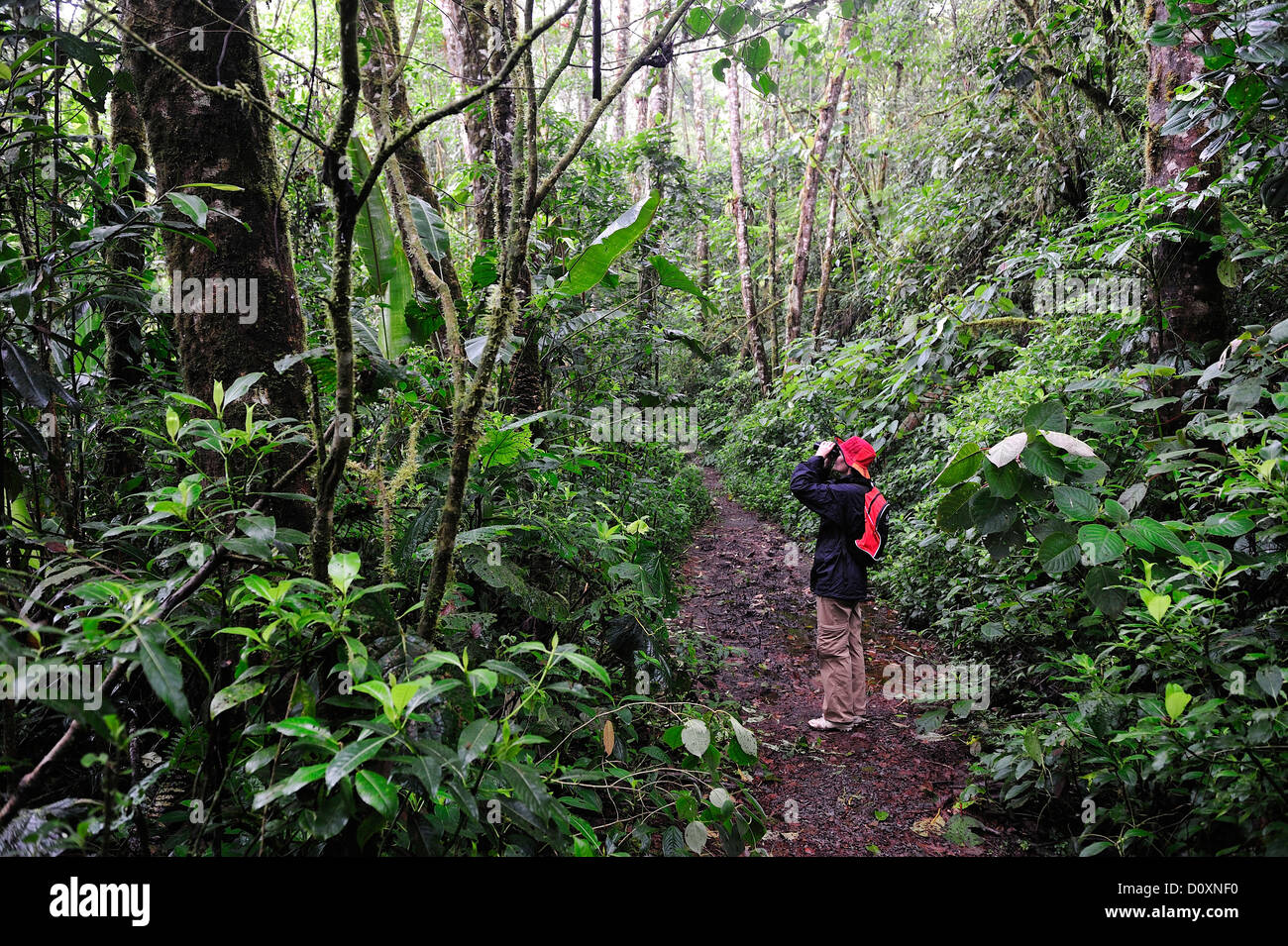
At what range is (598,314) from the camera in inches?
187

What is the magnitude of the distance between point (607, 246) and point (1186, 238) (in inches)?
149

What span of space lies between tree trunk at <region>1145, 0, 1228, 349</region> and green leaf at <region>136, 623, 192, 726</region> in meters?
5.04

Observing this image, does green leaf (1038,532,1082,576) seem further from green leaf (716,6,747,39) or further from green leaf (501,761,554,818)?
green leaf (716,6,747,39)

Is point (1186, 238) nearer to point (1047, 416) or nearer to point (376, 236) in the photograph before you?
point (1047, 416)

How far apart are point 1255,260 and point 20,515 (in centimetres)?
671

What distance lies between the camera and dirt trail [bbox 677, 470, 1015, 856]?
3479 mm

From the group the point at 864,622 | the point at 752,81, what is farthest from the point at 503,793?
the point at 864,622

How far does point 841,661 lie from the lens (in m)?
4.78

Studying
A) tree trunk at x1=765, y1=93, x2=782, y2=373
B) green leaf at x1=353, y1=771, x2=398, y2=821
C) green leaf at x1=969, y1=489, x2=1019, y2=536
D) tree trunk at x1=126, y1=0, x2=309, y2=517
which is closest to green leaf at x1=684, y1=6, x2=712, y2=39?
tree trunk at x1=126, y1=0, x2=309, y2=517

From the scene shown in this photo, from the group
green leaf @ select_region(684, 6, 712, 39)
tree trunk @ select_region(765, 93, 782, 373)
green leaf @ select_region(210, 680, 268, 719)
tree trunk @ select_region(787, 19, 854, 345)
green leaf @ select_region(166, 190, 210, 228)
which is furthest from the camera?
tree trunk @ select_region(765, 93, 782, 373)

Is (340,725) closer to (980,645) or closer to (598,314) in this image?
(598,314)

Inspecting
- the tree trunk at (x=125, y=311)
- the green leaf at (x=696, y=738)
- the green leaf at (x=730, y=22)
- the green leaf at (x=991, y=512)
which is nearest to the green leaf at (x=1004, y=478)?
the green leaf at (x=991, y=512)
